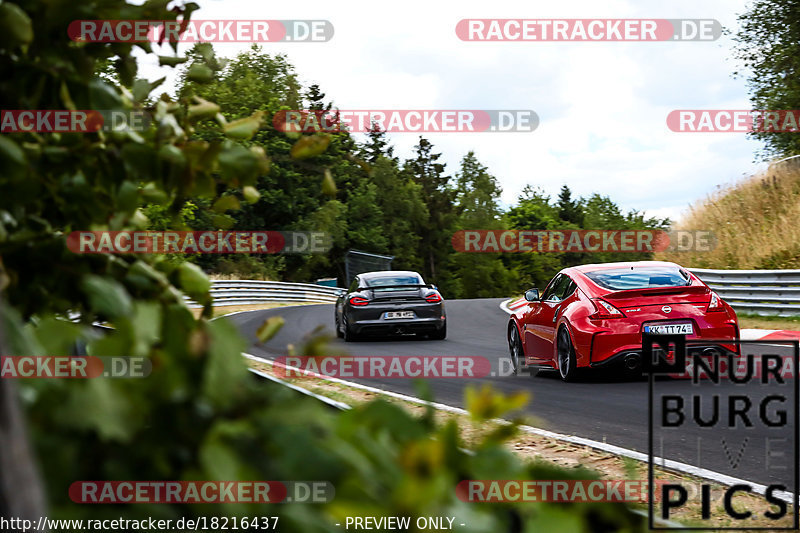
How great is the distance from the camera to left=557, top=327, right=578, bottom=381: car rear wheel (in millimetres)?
10414

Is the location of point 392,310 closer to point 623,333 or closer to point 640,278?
point 640,278

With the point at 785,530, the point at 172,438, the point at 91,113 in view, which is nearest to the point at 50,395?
the point at 172,438

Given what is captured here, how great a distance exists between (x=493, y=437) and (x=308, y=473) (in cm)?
28

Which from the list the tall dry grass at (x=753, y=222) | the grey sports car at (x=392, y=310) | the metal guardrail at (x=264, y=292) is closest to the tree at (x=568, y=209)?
the metal guardrail at (x=264, y=292)

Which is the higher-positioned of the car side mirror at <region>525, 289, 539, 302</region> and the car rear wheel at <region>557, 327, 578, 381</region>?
the car side mirror at <region>525, 289, 539, 302</region>

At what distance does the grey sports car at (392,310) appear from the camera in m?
17.6

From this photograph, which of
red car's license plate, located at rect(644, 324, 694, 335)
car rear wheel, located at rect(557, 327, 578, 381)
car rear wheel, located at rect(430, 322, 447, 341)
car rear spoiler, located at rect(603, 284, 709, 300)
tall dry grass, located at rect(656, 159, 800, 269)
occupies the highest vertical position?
tall dry grass, located at rect(656, 159, 800, 269)

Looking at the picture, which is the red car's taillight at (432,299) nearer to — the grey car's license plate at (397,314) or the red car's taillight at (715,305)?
the grey car's license plate at (397,314)

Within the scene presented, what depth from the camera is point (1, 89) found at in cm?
153

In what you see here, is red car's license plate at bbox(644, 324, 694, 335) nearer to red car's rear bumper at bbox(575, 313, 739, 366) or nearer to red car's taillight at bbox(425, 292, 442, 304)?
red car's rear bumper at bbox(575, 313, 739, 366)

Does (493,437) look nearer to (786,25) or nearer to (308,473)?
(308,473)

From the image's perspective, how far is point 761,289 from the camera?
20016 mm

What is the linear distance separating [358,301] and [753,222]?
1468 centimetres

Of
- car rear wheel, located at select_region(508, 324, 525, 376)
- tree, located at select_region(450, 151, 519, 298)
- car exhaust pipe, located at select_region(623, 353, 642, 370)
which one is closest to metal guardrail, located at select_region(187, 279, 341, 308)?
car rear wheel, located at select_region(508, 324, 525, 376)
